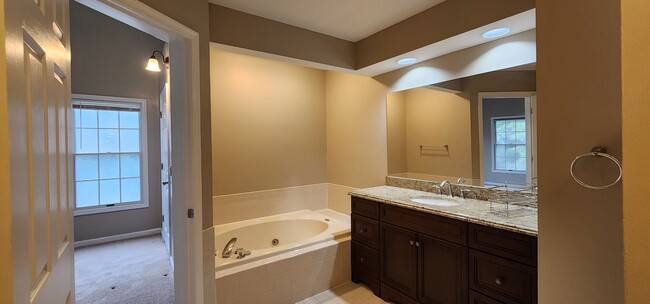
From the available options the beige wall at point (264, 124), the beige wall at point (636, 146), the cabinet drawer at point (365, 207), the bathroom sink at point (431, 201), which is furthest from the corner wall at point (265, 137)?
the beige wall at point (636, 146)

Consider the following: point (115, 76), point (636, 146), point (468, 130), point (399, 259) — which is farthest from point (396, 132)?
point (115, 76)

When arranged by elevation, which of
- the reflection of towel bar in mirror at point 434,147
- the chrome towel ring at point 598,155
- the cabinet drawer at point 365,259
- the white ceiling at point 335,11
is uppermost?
the white ceiling at point 335,11

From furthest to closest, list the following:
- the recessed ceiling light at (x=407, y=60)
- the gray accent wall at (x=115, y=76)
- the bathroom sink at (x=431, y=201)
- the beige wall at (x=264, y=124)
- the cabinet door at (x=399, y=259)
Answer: the gray accent wall at (x=115, y=76)
the beige wall at (x=264, y=124)
the recessed ceiling light at (x=407, y=60)
the bathroom sink at (x=431, y=201)
the cabinet door at (x=399, y=259)

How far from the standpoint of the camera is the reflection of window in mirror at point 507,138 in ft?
6.61

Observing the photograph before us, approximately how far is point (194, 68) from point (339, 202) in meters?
2.50

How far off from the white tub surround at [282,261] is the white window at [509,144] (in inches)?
59.5

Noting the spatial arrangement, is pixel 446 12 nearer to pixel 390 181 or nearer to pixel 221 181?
pixel 390 181

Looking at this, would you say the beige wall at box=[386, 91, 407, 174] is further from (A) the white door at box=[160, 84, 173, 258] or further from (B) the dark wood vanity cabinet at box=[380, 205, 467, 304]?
(A) the white door at box=[160, 84, 173, 258]

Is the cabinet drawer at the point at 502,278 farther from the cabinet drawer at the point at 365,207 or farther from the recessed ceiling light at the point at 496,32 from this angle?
the recessed ceiling light at the point at 496,32

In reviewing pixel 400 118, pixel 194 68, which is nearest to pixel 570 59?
pixel 194 68

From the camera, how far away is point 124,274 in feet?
9.53

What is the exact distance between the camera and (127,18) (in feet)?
4.37

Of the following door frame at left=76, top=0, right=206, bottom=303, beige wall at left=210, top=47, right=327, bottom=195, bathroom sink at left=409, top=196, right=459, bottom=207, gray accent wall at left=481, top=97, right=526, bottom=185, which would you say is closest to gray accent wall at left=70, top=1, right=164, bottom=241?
beige wall at left=210, top=47, right=327, bottom=195

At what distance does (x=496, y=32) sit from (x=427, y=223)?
4.68 feet
